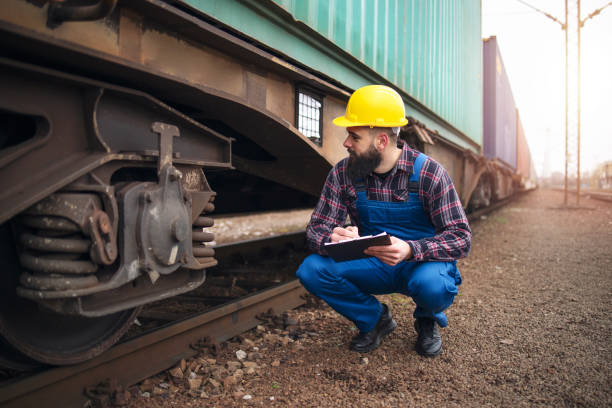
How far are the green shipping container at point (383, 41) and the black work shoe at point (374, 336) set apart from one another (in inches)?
75.5

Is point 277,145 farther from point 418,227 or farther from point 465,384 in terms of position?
point 465,384

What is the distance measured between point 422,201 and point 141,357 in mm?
1866

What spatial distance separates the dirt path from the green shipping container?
1974 millimetres

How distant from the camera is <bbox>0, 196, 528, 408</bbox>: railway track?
69.7 inches

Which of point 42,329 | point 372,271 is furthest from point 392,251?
point 42,329

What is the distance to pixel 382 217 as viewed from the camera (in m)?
2.61

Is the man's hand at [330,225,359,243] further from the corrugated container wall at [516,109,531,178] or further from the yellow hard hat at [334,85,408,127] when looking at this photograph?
the corrugated container wall at [516,109,531,178]

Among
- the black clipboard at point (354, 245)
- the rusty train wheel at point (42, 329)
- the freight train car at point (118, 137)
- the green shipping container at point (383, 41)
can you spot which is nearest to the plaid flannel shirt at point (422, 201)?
the black clipboard at point (354, 245)

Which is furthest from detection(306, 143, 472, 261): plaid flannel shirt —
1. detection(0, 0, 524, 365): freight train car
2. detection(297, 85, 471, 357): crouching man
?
detection(0, 0, 524, 365): freight train car

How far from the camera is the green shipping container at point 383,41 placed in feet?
8.30

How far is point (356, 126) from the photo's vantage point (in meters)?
2.57

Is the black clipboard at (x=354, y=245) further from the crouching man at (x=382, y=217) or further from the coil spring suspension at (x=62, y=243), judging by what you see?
the coil spring suspension at (x=62, y=243)

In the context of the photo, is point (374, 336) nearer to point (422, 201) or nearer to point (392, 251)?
point (392, 251)

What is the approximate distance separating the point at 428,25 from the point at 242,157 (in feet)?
13.2
